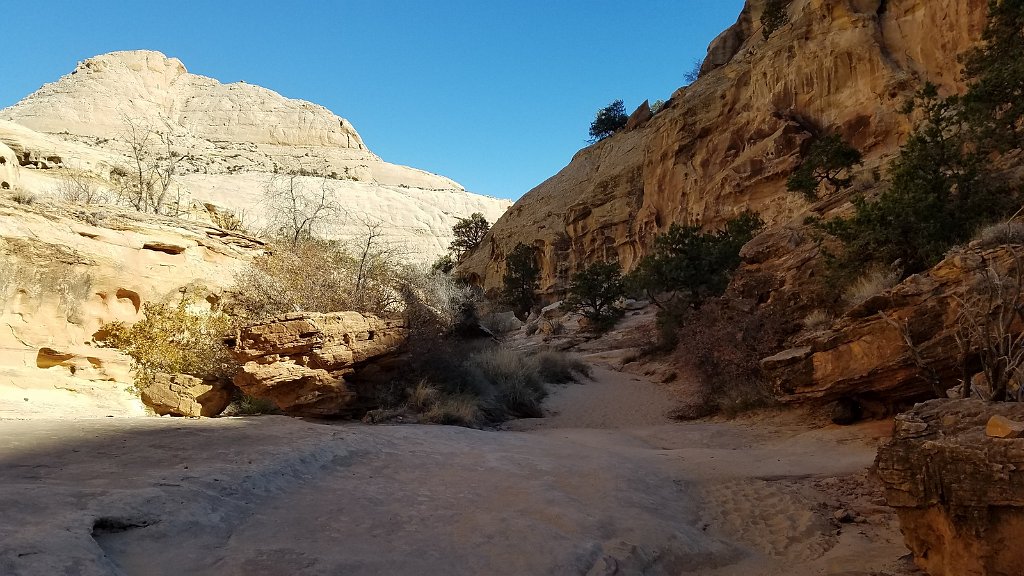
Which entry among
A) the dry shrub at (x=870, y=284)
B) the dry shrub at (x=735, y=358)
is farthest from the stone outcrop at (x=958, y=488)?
the dry shrub at (x=735, y=358)

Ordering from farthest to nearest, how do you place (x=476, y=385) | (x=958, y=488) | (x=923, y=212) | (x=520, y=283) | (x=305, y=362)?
(x=520, y=283) < (x=476, y=385) < (x=923, y=212) < (x=305, y=362) < (x=958, y=488)

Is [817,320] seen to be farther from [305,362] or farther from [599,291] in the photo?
[599,291]

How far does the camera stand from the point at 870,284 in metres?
8.20

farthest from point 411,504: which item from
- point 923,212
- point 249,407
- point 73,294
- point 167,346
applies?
point 923,212

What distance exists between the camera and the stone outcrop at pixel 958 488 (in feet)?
8.14

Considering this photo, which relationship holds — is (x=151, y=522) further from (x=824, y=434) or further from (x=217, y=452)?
(x=824, y=434)

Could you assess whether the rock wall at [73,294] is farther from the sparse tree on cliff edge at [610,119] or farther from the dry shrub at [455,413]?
the sparse tree on cliff edge at [610,119]

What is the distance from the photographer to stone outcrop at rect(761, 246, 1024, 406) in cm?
574

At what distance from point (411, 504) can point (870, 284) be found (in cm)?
811

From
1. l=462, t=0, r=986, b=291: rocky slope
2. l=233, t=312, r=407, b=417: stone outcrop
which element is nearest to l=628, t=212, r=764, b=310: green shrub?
l=462, t=0, r=986, b=291: rocky slope

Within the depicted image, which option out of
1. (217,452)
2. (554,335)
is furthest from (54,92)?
(217,452)

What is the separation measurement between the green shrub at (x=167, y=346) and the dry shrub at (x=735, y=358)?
9.01 m

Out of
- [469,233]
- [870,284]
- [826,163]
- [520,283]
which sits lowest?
[870,284]

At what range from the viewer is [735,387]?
955 cm
